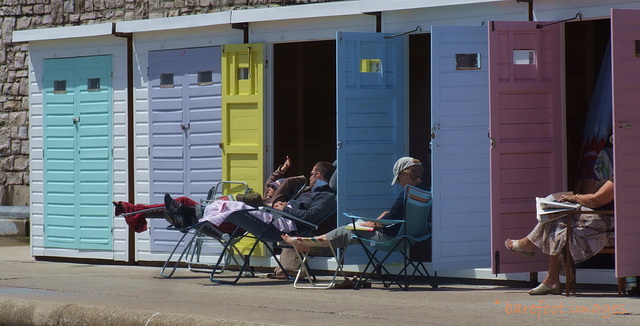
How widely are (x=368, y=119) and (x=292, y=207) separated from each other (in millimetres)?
1002

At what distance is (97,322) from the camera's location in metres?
7.53

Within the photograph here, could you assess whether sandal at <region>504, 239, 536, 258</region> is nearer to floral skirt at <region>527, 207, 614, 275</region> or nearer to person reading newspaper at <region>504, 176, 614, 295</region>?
person reading newspaper at <region>504, 176, 614, 295</region>

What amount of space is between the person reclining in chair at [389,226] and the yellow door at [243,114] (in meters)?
1.46

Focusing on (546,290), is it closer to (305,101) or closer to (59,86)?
(305,101)

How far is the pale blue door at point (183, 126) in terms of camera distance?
10992 millimetres

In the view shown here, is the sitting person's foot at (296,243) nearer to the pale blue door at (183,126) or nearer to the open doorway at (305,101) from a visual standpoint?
the pale blue door at (183,126)

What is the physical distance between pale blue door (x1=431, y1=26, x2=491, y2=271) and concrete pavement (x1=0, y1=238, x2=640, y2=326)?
360 mm

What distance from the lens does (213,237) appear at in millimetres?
10156

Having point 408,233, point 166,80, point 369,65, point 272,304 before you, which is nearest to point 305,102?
point 166,80

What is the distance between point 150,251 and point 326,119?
280cm

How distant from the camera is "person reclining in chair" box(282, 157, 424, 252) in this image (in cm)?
912

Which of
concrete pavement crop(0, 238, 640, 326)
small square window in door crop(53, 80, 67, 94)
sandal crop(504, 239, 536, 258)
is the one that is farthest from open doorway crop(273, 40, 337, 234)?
sandal crop(504, 239, 536, 258)

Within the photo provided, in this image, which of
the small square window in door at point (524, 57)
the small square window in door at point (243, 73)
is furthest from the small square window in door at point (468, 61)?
the small square window in door at point (243, 73)

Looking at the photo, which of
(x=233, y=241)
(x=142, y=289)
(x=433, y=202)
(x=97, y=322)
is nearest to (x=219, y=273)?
(x=233, y=241)
